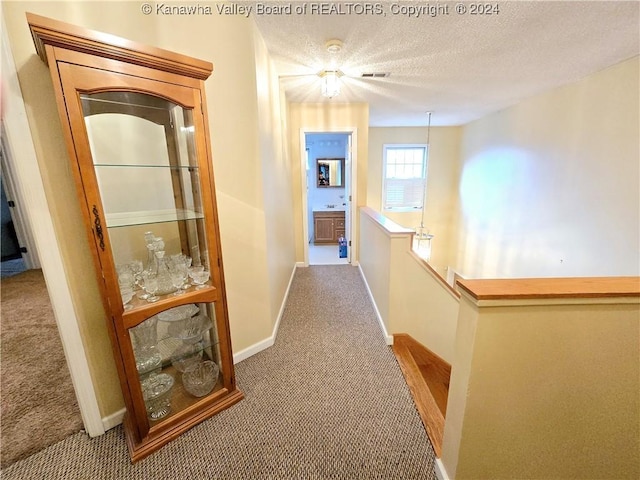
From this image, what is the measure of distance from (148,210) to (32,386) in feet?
4.90

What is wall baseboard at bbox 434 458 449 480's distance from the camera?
3.56ft

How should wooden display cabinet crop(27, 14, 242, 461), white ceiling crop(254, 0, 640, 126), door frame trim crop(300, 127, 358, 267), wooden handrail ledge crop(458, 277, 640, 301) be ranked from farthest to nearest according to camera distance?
door frame trim crop(300, 127, 358, 267) → white ceiling crop(254, 0, 640, 126) → wooden display cabinet crop(27, 14, 242, 461) → wooden handrail ledge crop(458, 277, 640, 301)

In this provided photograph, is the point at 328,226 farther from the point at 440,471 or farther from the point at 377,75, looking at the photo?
the point at 440,471

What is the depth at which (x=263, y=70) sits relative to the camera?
1932mm

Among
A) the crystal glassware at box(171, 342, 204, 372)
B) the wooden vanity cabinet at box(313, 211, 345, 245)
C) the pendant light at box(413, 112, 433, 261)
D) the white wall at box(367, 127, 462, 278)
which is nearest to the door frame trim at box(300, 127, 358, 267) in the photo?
the pendant light at box(413, 112, 433, 261)

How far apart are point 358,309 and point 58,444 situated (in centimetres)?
221

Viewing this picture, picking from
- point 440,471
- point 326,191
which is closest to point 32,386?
point 440,471

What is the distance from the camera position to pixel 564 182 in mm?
2863

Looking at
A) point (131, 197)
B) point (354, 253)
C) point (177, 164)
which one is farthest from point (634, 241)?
point (131, 197)

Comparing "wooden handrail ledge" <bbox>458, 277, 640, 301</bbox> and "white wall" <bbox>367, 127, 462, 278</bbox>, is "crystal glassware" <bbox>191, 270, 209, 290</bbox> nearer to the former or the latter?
"wooden handrail ledge" <bbox>458, 277, 640, 301</bbox>

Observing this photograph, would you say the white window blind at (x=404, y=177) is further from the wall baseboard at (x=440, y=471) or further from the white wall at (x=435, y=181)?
the wall baseboard at (x=440, y=471)

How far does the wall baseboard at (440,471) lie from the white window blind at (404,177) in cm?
474

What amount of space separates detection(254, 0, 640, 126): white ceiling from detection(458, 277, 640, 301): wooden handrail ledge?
5.61ft

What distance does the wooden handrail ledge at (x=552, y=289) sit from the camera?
82 cm
